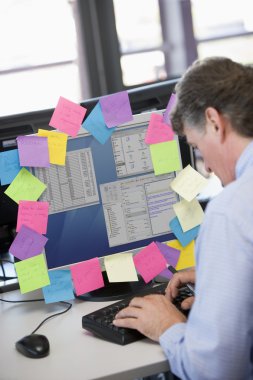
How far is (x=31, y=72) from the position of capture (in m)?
4.34

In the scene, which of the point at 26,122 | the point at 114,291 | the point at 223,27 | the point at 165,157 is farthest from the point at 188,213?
the point at 223,27

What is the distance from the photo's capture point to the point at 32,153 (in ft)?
5.16

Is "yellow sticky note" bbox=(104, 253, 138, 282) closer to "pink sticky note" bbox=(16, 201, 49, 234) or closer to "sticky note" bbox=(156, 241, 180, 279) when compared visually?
"sticky note" bbox=(156, 241, 180, 279)

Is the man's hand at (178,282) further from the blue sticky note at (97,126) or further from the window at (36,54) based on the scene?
the window at (36,54)

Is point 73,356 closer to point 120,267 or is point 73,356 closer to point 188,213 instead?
point 120,267

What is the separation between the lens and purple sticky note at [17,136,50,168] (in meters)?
1.57

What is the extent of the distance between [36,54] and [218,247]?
3.48m

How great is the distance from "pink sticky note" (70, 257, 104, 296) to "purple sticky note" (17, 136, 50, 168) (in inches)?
11.2

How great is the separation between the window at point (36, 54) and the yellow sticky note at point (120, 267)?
2.62 m

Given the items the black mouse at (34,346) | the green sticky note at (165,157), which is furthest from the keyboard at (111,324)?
the green sticky note at (165,157)

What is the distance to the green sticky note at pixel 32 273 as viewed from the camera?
5.17 feet

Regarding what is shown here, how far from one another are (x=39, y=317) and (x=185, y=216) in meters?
0.49

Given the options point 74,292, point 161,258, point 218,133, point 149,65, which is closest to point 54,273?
point 74,292

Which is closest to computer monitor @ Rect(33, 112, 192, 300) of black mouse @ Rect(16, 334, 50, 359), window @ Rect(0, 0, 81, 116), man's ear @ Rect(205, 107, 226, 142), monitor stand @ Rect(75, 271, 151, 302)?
monitor stand @ Rect(75, 271, 151, 302)
